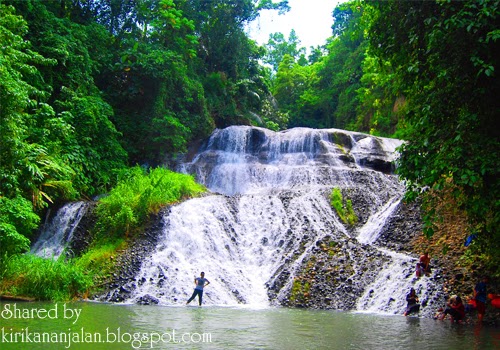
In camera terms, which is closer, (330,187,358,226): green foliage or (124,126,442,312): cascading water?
(124,126,442,312): cascading water

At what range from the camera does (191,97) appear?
2525 centimetres

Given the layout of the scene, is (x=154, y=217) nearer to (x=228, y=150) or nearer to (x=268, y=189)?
Answer: (x=268, y=189)

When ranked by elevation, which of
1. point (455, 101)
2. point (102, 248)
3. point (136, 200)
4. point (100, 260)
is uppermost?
point (455, 101)

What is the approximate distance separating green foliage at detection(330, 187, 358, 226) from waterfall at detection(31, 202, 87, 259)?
31.3 feet

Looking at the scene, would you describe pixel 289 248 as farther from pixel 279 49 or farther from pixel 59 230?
pixel 279 49

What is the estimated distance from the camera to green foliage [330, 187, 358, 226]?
1705 cm

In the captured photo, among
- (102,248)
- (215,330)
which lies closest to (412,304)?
(215,330)

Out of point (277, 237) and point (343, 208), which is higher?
point (343, 208)

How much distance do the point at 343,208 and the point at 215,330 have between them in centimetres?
1097

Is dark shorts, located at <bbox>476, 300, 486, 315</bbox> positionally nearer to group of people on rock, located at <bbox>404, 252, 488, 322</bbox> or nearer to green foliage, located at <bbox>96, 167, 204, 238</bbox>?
group of people on rock, located at <bbox>404, 252, 488, 322</bbox>

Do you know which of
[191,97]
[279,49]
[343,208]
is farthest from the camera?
[279,49]

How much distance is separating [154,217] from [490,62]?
1178cm

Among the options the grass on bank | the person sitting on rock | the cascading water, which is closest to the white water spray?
the cascading water

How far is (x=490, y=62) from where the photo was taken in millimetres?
6684
